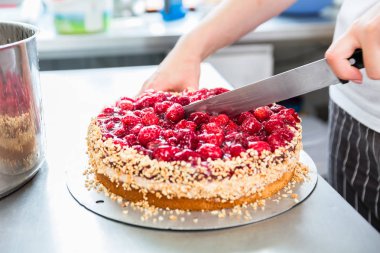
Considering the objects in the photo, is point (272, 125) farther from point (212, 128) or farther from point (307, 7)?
point (307, 7)

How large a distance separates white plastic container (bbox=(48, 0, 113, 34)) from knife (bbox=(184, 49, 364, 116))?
118 centimetres

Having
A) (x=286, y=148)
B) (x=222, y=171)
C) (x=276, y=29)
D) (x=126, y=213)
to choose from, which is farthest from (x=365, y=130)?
(x=276, y=29)

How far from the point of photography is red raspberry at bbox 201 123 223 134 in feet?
2.93

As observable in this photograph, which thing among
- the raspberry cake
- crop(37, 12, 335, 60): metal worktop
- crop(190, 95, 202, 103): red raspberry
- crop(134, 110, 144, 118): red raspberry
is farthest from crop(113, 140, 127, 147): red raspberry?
crop(37, 12, 335, 60): metal worktop

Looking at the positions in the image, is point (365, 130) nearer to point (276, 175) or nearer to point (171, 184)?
point (276, 175)

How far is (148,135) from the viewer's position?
0.89m

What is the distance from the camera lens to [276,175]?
89 cm

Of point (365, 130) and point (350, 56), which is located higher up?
point (350, 56)

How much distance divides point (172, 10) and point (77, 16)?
0.42m

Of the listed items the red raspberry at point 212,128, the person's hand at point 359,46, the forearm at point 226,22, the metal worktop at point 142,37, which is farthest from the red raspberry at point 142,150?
the metal worktop at point 142,37

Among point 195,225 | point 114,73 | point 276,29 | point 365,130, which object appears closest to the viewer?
point 195,225

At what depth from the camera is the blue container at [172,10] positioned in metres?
2.26

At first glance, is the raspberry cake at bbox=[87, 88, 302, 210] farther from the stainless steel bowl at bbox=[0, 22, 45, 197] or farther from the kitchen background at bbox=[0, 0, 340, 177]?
the kitchen background at bbox=[0, 0, 340, 177]

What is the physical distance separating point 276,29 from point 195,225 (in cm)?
143
